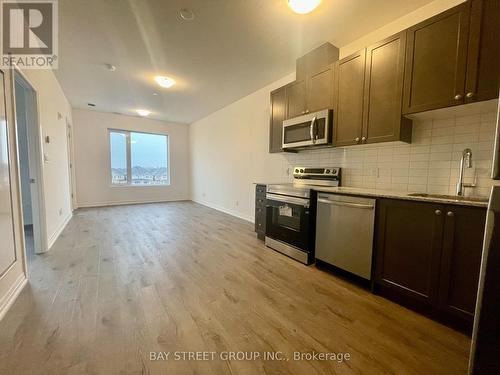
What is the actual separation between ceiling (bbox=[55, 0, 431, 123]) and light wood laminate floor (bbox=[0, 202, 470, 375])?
8.73 feet

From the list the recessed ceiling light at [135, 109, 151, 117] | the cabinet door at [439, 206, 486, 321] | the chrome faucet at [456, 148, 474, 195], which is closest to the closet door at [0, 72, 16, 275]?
the cabinet door at [439, 206, 486, 321]

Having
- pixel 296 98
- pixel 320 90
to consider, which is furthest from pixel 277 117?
pixel 320 90

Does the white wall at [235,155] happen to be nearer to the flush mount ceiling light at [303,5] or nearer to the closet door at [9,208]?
the flush mount ceiling light at [303,5]

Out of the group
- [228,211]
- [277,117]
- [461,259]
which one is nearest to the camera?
[461,259]

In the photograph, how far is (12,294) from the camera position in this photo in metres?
1.83

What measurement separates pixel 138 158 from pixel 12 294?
5539mm

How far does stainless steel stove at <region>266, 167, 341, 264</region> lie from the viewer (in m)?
2.58

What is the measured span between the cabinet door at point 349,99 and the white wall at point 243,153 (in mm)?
410

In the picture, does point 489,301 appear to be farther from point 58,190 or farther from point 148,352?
point 58,190

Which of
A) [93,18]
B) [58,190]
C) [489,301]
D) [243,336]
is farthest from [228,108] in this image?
[489,301]

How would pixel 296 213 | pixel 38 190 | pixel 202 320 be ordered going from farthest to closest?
1. pixel 38 190
2. pixel 296 213
3. pixel 202 320

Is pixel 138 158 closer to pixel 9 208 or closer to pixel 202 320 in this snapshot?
pixel 9 208

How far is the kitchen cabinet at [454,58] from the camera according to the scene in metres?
1.51

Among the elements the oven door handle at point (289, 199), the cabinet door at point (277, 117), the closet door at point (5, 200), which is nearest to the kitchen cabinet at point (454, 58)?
the oven door handle at point (289, 199)
